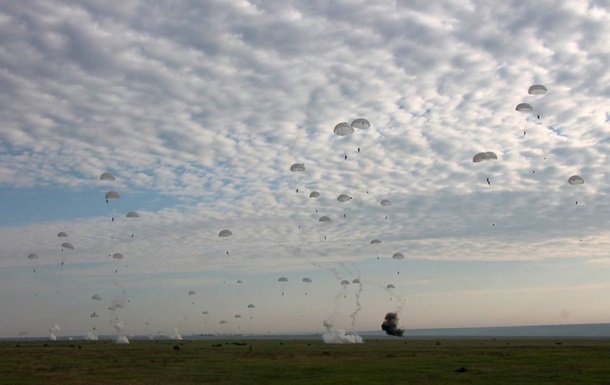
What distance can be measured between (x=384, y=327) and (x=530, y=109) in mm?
107288

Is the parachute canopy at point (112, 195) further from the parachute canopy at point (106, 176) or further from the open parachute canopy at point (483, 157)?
the open parachute canopy at point (483, 157)

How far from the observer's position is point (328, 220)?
255 feet

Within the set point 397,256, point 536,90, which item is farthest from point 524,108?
point 397,256

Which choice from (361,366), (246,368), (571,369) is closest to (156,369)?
(246,368)

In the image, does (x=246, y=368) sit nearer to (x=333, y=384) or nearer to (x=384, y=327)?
(x=333, y=384)

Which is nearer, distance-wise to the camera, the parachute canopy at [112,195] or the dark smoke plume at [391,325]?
the parachute canopy at [112,195]

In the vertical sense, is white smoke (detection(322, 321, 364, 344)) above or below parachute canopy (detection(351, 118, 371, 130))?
below

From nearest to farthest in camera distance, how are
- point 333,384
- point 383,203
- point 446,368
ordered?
1. point 333,384
2. point 446,368
3. point 383,203

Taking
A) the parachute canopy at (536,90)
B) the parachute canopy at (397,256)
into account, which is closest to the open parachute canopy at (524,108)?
the parachute canopy at (536,90)

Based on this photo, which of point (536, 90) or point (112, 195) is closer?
point (536, 90)

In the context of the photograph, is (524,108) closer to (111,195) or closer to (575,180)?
(575,180)

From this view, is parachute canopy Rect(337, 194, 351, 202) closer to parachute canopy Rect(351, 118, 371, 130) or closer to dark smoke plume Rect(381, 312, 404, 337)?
parachute canopy Rect(351, 118, 371, 130)

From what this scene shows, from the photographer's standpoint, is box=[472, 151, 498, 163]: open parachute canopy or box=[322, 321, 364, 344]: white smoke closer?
box=[472, 151, 498, 163]: open parachute canopy

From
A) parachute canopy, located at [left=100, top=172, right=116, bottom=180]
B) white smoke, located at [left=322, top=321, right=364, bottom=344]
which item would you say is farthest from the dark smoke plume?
parachute canopy, located at [left=100, top=172, right=116, bottom=180]
